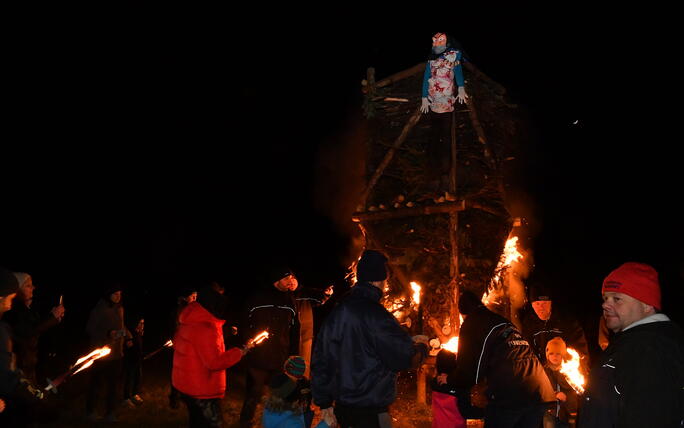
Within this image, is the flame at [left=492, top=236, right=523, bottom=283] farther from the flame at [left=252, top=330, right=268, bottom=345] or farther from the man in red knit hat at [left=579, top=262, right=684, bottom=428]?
the man in red knit hat at [left=579, top=262, right=684, bottom=428]

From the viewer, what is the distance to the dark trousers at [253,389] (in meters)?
6.14

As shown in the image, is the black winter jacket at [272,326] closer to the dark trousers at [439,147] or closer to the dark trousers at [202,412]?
the dark trousers at [202,412]

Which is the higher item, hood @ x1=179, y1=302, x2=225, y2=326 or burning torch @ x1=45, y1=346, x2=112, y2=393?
hood @ x1=179, y1=302, x2=225, y2=326

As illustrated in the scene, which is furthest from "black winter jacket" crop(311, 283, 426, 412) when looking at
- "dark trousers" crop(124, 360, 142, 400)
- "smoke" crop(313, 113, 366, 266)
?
"smoke" crop(313, 113, 366, 266)

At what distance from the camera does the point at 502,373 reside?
4207 mm

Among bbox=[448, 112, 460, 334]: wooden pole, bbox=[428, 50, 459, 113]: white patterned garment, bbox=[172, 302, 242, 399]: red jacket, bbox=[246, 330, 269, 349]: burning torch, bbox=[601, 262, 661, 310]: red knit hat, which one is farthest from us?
bbox=[428, 50, 459, 113]: white patterned garment

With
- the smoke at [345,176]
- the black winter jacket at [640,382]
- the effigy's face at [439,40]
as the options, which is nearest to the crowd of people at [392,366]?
the black winter jacket at [640,382]

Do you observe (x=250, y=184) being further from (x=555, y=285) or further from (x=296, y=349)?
(x=296, y=349)

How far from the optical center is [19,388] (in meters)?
3.67

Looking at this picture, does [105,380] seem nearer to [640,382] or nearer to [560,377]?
[560,377]

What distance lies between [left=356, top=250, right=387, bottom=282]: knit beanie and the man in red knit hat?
67.0 inches

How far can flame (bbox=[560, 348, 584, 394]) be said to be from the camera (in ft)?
19.1

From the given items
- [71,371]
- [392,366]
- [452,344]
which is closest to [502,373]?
[392,366]

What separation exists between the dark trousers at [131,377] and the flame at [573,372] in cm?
715
